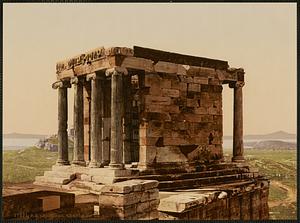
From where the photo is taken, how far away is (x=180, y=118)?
1527cm

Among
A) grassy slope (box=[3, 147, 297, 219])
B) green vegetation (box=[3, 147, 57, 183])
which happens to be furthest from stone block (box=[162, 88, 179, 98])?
green vegetation (box=[3, 147, 57, 183])

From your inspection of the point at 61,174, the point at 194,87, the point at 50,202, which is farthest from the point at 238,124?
the point at 50,202

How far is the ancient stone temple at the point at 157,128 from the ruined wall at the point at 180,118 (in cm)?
3

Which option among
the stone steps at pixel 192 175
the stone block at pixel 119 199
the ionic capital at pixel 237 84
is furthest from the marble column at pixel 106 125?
the stone block at pixel 119 199

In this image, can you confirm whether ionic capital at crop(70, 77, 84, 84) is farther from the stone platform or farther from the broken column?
the broken column

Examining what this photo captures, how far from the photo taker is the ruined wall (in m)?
14.3

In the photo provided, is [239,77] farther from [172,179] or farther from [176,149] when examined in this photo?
[172,179]

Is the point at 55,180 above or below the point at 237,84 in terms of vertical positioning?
below

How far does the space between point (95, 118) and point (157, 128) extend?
82.5 inches

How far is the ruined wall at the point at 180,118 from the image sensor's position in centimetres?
1433

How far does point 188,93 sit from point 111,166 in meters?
4.06

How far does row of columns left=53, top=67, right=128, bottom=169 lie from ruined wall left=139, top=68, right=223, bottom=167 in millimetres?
849

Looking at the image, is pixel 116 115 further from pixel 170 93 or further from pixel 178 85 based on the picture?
pixel 178 85

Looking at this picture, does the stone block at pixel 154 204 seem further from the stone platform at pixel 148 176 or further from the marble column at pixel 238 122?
the marble column at pixel 238 122
